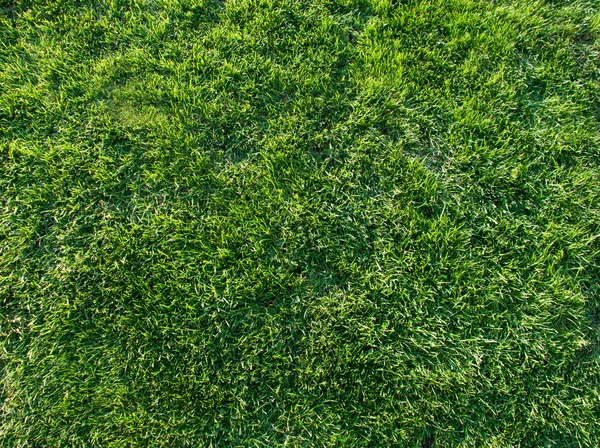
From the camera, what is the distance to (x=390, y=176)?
94.7 inches

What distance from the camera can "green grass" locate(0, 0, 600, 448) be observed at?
6.70 feet

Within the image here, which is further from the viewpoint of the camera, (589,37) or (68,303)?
(589,37)

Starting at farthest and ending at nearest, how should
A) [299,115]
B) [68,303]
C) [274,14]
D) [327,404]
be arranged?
1. [274,14]
2. [299,115]
3. [68,303]
4. [327,404]

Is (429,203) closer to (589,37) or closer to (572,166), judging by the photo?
(572,166)

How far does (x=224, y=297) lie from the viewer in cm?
218

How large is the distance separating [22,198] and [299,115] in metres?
1.65

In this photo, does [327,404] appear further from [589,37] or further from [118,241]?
[589,37]

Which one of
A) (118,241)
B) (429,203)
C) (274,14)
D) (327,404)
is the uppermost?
(274,14)

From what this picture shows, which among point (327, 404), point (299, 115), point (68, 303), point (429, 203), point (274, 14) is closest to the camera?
point (327, 404)

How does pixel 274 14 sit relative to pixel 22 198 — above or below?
above

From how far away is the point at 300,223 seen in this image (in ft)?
7.55

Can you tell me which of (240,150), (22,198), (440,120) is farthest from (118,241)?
(440,120)

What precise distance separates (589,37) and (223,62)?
2.33m

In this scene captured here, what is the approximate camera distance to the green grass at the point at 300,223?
6.70ft
